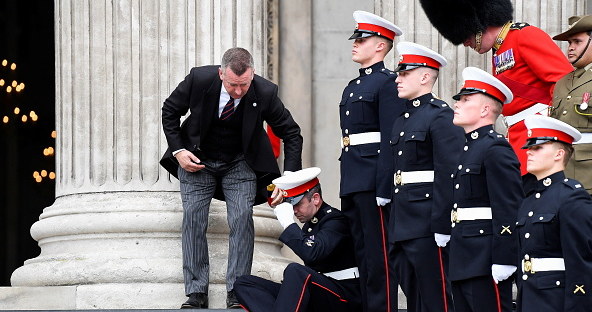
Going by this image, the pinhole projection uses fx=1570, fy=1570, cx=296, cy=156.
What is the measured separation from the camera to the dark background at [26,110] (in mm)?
17969

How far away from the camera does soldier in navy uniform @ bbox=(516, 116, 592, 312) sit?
7.62m

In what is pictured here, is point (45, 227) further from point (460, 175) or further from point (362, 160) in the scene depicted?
point (460, 175)

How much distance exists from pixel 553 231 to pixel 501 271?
1.59ft

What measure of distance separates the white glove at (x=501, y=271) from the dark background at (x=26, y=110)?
10407 mm

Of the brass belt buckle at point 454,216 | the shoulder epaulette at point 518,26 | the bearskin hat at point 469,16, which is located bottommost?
the brass belt buckle at point 454,216

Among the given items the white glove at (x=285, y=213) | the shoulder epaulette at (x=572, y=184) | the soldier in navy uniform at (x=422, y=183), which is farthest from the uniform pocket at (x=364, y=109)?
the shoulder epaulette at (x=572, y=184)

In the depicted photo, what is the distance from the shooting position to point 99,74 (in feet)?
38.4

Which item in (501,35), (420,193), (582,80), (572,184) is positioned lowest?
(420,193)

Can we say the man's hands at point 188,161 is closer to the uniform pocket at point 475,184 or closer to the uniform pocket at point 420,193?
the uniform pocket at point 420,193

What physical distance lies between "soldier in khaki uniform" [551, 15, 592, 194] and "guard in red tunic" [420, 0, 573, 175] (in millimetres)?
140

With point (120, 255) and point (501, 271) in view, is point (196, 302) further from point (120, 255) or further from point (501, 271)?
point (501, 271)

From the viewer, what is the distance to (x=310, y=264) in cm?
1004

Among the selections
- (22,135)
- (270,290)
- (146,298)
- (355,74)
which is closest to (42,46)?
(22,135)

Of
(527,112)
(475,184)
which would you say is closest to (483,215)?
(475,184)
